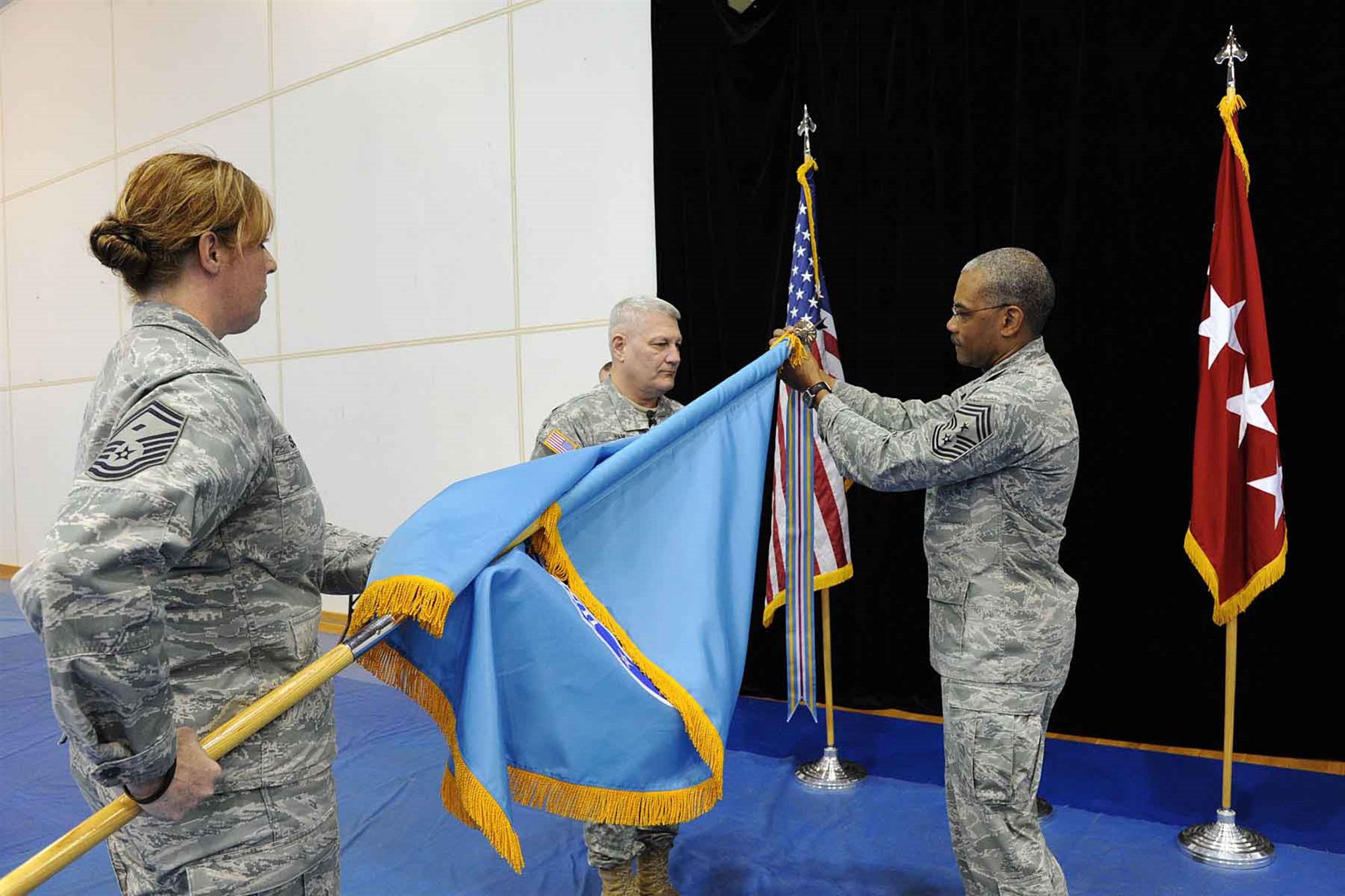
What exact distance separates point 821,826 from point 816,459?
1266mm

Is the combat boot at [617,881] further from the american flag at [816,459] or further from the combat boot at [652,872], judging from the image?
the american flag at [816,459]

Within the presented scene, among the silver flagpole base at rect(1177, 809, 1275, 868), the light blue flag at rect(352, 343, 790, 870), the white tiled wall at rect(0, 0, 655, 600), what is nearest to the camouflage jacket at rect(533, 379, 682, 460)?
the light blue flag at rect(352, 343, 790, 870)

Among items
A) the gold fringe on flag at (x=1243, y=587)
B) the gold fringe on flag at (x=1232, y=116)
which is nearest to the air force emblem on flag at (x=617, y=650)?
the gold fringe on flag at (x=1243, y=587)

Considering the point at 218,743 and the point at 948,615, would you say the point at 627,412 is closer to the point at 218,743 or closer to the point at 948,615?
the point at 948,615

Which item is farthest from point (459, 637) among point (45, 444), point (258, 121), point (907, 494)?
point (45, 444)

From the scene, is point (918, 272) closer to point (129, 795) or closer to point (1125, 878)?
point (1125, 878)

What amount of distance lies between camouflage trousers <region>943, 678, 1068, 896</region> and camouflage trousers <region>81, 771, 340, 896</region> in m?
1.38

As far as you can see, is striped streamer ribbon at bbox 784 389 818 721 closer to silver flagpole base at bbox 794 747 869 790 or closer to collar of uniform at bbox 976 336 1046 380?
collar of uniform at bbox 976 336 1046 380

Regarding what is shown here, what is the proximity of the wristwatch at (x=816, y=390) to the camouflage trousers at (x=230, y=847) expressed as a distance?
1.47m

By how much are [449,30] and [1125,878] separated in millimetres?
5110

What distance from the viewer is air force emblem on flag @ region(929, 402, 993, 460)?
2016mm

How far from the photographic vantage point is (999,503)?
2100 millimetres

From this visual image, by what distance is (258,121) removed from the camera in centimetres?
634

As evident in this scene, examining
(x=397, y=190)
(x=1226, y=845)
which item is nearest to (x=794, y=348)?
(x=1226, y=845)
